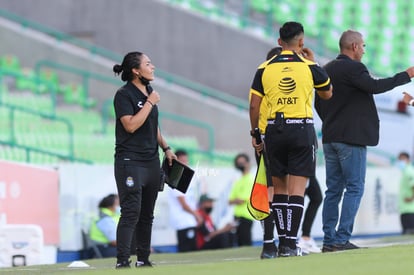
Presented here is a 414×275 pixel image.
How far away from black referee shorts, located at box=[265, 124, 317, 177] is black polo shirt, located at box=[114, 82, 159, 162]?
1119 mm

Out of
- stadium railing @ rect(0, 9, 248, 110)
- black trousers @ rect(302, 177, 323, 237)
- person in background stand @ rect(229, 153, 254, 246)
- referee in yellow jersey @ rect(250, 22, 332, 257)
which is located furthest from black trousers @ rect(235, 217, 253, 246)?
stadium railing @ rect(0, 9, 248, 110)

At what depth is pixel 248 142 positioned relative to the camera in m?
24.3

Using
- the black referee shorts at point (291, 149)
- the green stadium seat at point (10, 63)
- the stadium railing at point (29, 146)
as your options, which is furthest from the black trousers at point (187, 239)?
the green stadium seat at point (10, 63)

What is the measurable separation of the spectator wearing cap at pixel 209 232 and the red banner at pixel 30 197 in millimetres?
2125

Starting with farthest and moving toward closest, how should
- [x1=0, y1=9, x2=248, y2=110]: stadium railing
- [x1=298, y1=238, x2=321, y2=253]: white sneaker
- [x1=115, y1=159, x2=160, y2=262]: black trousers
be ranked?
[x1=0, y1=9, x2=248, y2=110]: stadium railing, [x1=298, y1=238, x2=321, y2=253]: white sneaker, [x1=115, y1=159, x2=160, y2=262]: black trousers

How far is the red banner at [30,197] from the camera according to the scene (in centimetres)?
1525

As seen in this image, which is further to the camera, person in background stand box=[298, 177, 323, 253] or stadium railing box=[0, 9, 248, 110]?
stadium railing box=[0, 9, 248, 110]

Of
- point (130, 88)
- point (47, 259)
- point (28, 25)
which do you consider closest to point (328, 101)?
point (130, 88)

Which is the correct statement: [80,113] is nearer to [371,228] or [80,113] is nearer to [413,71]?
[371,228]

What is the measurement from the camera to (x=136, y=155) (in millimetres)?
9914

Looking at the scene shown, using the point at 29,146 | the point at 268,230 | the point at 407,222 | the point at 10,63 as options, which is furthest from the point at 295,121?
the point at 10,63

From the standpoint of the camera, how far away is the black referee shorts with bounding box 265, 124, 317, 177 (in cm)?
1029

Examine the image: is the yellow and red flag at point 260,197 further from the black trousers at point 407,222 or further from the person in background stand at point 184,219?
the black trousers at point 407,222

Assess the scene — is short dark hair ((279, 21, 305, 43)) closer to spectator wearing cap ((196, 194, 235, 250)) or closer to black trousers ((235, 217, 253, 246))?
spectator wearing cap ((196, 194, 235, 250))
